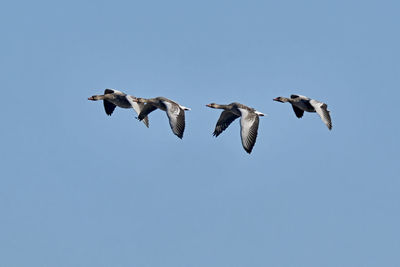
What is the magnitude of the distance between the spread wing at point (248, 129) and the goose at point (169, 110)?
4.35m

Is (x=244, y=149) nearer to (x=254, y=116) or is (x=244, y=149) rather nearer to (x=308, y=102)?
(x=254, y=116)

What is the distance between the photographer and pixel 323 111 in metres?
77.8

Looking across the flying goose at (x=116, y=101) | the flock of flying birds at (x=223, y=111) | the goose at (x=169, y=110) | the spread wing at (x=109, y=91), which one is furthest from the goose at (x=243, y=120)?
the spread wing at (x=109, y=91)

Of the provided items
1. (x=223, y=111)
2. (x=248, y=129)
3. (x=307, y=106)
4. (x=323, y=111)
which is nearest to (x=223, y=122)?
(x=223, y=111)

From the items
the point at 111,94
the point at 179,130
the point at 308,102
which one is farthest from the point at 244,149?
the point at 111,94

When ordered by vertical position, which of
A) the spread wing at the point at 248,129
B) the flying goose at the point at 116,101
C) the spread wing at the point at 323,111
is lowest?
the spread wing at the point at 248,129

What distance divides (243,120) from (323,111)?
260 inches

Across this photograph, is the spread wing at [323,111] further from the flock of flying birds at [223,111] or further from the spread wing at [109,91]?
the spread wing at [109,91]

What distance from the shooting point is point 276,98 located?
8638 centimetres

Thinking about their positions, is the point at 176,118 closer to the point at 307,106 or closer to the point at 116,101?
the point at 116,101

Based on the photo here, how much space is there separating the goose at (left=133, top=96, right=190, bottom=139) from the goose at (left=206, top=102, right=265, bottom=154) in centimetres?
417

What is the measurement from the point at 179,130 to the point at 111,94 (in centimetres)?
1427

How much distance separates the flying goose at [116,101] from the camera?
8288 cm

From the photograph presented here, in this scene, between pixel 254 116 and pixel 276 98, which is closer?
pixel 254 116
